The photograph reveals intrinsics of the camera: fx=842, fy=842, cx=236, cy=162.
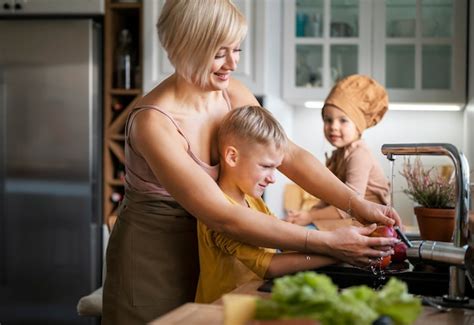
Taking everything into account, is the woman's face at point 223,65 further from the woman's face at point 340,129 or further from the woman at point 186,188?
the woman's face at point 340,129

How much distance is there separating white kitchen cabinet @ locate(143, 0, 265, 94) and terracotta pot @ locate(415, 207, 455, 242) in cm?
177

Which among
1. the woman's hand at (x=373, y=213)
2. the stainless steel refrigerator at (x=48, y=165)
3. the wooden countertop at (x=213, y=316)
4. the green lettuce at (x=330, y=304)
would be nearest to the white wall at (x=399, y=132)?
the stainless steel refrigerator at (x=48, y=165)

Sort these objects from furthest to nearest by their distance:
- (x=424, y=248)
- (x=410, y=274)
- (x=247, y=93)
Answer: (x=247, y=93), (x=410, y=274), (x=424, y=248)

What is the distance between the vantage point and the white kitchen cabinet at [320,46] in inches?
160

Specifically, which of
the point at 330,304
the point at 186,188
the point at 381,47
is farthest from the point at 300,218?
the point at 330,304

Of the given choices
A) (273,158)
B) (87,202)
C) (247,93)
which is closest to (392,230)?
(273,158)

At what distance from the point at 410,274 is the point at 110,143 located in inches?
93.5

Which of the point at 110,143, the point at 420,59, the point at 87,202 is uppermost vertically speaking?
the point at 420,59

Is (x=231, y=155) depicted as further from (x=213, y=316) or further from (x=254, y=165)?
(x=213, y=316)

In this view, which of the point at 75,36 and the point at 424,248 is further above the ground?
the point at 75,36

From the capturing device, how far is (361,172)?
320 cm

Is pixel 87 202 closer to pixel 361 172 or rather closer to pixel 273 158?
pixel 361 172

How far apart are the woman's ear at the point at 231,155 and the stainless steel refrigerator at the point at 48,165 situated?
2137 mm

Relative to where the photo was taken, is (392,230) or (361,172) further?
(361,172)
